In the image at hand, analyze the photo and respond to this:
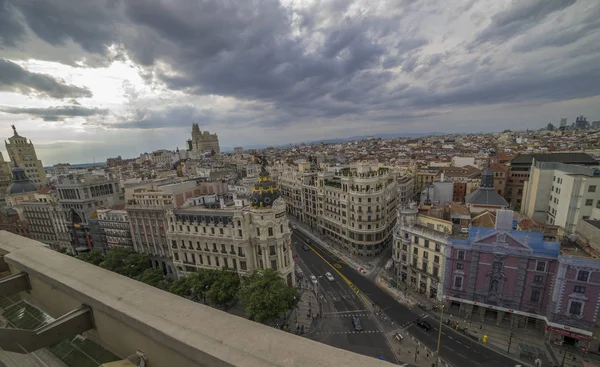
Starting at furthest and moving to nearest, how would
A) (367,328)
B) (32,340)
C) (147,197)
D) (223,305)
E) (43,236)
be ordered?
(43,236)
(147,197)
(223,305)
(367,328)
(32,340)

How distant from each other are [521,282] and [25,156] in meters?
177

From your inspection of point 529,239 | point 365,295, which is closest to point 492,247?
point 529,239

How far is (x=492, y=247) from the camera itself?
39875 mm

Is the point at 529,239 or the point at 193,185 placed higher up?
the point at 193,185

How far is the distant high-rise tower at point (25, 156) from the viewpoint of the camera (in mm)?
111625

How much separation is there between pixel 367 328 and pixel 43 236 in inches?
3772

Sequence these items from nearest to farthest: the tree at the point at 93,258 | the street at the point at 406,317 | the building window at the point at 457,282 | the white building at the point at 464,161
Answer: the street at the point at 406,317 < the building window at the point at 457,282 < the tree at the point at 93,258 < the white building at the point at 464,161

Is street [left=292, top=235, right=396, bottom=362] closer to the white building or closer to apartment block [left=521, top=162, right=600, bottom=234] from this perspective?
apartment block [left=521, top=162, right=600, bottom=234]

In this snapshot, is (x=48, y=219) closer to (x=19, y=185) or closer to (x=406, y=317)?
(x=19, y=185)

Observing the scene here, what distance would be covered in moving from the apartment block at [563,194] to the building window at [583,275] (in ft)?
51.0

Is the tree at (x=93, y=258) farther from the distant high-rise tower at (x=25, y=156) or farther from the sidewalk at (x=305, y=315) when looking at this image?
the distant high-rise tower at (x=25, y=156)

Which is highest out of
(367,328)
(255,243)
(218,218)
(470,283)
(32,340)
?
(32,340)

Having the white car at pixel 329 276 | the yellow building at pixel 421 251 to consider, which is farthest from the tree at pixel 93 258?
the yellow building at pixel 421 251

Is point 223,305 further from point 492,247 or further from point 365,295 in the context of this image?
point 492,247
